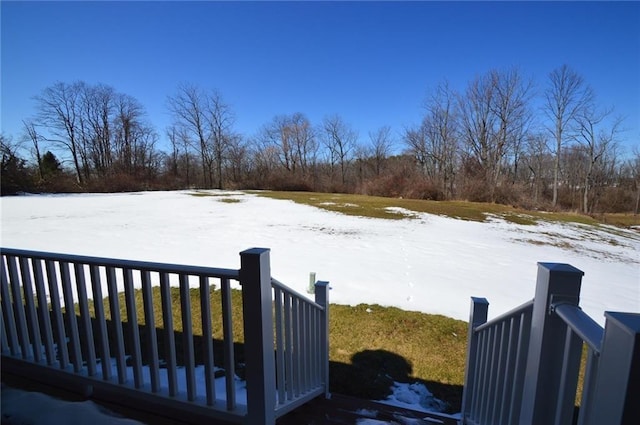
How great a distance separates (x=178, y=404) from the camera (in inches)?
71.1

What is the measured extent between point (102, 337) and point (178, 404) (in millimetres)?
678

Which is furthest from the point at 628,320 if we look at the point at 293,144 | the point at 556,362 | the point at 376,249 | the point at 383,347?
the point at 293,144

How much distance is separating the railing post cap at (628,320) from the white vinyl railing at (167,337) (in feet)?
4.20

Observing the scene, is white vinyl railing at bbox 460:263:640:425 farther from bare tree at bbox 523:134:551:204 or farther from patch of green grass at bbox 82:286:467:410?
bare tree at bbox 523:134:551:204

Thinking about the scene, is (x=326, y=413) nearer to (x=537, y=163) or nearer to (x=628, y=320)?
(x=628, y=320)

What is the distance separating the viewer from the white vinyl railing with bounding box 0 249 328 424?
5.30ft

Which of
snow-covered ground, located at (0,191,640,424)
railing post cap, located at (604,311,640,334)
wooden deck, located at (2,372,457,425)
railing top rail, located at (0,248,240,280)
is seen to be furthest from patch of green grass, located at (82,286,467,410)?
railing post cap, located at (604,311,640,334)

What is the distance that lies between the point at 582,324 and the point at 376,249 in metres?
7.45

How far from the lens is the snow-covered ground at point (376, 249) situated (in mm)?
5555

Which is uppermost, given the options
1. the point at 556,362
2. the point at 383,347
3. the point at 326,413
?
the point at 556,362

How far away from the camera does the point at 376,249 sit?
828 centimetres

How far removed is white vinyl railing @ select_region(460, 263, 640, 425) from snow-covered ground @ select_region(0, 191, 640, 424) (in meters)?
1.51

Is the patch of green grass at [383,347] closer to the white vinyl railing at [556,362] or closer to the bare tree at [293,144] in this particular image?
the white vinyl railing at [556,362]

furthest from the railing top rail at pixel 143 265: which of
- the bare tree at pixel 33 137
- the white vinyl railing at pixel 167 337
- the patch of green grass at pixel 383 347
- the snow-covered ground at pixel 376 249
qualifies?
the bare tree at pixel 33 137
